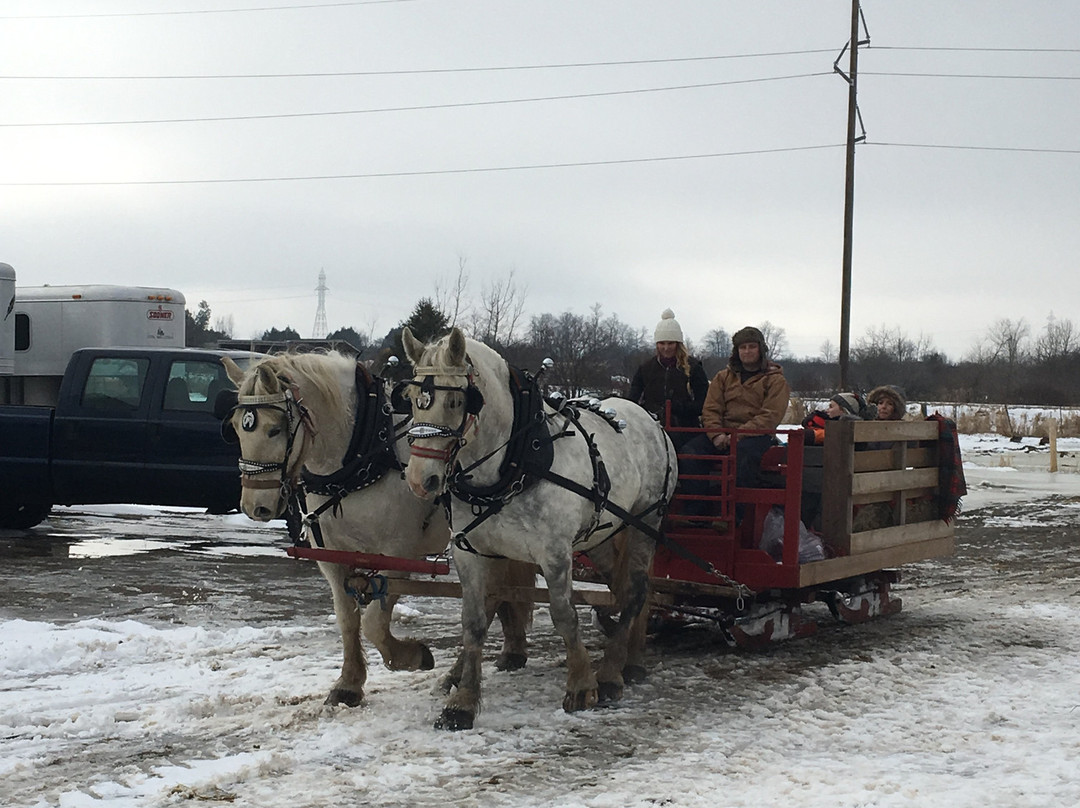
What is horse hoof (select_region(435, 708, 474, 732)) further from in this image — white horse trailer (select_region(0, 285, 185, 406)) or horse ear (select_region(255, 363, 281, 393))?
white horse trailer (select_region(0, 285, 185, 406))

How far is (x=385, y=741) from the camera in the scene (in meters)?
5.45

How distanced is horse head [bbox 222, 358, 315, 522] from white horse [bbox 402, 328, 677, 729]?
0.64 metres

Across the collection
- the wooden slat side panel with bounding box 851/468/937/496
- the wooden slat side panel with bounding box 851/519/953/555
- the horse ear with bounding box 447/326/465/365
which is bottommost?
the wooden slat side panel with bounding box 851/519/953/555

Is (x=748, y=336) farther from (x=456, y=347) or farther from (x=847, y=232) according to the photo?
(x=847, y=232)

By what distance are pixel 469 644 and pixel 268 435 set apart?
4.80 feet

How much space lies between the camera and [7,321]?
14594 millimetres

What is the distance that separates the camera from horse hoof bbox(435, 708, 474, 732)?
5.60 m

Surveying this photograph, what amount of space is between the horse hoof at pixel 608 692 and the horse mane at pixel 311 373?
6.71 feet

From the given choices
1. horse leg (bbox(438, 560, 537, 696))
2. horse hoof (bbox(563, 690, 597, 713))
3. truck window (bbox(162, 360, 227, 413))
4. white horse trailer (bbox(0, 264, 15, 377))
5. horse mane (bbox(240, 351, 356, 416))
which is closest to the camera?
horse mane (bbox(240, 351, 356, 416))

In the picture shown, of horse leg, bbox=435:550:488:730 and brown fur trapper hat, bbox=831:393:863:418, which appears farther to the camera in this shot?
brown fur trapper hat, bbox=831:393:863:418

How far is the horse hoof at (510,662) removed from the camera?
7.01 meters

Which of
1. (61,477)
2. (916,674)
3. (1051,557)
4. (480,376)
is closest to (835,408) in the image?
(916,674)

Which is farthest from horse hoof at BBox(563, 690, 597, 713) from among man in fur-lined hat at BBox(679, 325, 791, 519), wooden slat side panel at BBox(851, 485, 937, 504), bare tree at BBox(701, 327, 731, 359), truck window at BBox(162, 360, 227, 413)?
bare tree at BBox(701, 327, 731, 359)

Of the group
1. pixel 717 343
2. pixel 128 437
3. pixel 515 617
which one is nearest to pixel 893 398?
pixel 515 617
